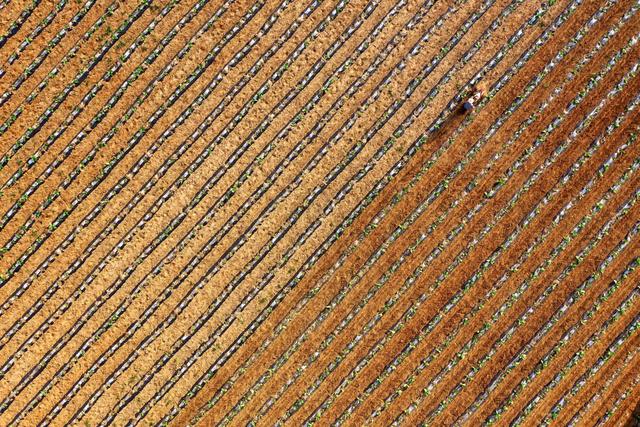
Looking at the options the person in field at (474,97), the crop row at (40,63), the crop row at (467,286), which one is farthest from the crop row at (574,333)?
the crop row at (40,63)

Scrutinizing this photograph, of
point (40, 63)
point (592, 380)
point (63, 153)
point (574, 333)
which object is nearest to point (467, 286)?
point (574, 333)

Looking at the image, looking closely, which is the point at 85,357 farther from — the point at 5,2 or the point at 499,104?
the point at 499,104

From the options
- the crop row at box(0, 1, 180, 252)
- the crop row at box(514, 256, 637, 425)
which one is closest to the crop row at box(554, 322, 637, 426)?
the crop row at box(514, 256, 637, 425)

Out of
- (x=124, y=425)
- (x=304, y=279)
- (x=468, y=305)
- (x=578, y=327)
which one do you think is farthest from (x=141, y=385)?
(x=578, y=327)

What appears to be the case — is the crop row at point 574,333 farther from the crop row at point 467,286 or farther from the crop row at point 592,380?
the crop row at point 467,286

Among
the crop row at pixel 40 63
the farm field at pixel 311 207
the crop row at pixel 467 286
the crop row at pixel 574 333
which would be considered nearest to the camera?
the crop row at pixel 40 63

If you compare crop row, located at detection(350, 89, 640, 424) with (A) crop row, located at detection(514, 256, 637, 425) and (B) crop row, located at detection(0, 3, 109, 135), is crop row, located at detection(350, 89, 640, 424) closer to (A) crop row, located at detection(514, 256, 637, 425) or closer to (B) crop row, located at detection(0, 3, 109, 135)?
(A) crop row, located at detection(514, 256, 637, 425)

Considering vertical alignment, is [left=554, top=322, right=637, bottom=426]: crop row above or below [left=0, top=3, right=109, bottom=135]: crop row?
above

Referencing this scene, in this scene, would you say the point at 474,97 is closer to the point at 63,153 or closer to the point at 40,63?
the point at 63,153
